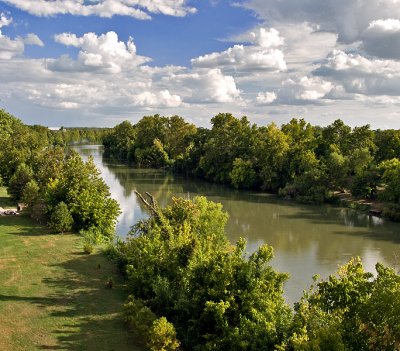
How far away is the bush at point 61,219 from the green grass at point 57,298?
1.28 m

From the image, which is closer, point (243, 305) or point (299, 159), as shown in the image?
point (243, 305)

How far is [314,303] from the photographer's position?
13391mm

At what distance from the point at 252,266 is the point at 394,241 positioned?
2532cm

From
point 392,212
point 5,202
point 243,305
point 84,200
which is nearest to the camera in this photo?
point 243,305

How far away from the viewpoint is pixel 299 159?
60281 mm

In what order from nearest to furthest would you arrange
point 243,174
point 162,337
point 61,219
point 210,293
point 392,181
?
point 162,337, point 210,293, point 61,219, point 392,181, point 243,174

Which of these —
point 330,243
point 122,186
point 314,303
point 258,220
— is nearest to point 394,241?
point 330,243

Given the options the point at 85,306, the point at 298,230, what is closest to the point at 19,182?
the point at 85,306

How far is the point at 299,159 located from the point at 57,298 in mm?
45902

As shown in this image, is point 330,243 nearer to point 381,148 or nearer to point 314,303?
point 314,303

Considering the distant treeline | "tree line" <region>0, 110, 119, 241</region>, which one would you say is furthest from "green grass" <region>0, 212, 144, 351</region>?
the distant treeline

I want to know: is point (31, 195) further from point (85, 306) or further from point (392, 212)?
point (392, 212)

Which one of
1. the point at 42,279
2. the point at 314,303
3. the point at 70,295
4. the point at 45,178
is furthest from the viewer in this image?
the point at 45,178

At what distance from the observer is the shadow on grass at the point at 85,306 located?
16.0 m
